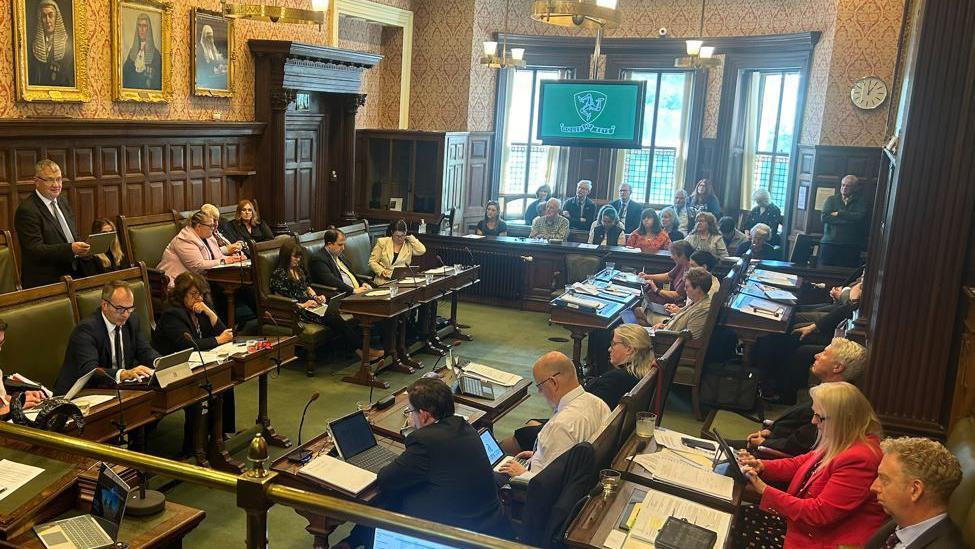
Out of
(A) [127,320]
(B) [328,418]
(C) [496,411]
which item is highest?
(A) [127,320]

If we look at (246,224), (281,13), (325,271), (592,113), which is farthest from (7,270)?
(592,113)

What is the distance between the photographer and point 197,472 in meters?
1.89

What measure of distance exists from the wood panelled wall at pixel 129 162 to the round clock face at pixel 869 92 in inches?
285

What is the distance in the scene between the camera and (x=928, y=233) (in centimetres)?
391

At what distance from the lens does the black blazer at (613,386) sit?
186 inches

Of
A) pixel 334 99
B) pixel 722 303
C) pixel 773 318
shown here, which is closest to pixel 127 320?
pixel 722 303

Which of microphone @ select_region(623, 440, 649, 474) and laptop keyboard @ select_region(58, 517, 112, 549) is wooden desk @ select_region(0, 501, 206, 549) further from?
microphone @ select_region(623, 440, 649, 474)

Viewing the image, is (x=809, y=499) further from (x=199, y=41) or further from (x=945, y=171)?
(x=199, y=41)

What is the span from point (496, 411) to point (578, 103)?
7.36 meters

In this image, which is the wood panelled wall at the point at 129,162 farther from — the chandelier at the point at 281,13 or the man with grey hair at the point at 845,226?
the man with grey hair at the point at 845,226

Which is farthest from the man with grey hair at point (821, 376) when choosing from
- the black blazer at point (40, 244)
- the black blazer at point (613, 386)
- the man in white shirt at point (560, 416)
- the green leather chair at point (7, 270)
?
the green leather chair at point (7, 270)

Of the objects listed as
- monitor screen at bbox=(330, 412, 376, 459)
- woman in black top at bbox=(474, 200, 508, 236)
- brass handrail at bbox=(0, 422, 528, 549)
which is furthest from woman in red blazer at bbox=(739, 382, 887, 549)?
woman in black top at bbox=(474, 200, 508, 236)

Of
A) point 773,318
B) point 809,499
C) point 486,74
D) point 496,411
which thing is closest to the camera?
point 809,499

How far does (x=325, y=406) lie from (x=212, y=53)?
4604mm
